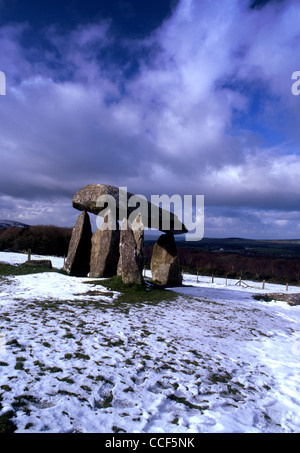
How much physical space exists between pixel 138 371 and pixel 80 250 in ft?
35.0

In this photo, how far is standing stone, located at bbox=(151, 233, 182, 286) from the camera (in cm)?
1645

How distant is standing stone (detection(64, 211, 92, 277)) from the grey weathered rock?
821 mm

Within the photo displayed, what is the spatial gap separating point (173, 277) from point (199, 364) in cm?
1159

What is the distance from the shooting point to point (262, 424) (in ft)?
11.5

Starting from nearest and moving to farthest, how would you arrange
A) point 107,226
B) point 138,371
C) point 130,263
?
point 138,371 → point 130,263 → point 107,226

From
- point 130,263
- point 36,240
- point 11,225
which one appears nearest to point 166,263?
point 130,263

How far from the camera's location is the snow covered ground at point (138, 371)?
3176 mm

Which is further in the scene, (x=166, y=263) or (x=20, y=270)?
(x=166, y=263)

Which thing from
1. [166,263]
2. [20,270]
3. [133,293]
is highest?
[166,263]

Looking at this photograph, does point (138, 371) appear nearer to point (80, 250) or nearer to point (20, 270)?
point (80, 250)

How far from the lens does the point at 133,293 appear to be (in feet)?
34.2

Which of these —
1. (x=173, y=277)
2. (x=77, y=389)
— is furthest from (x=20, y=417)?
(x=173, y=277)

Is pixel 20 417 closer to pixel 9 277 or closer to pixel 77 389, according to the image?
pixel 77 389

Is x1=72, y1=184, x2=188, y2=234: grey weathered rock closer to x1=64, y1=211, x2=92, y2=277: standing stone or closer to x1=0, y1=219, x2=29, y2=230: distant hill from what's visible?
x1=64, y1=211, x2=92, y2=277: standing stone
